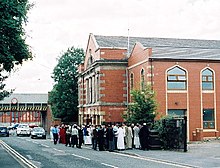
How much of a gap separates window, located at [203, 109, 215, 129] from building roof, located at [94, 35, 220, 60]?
4944 mm

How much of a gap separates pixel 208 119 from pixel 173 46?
10.3m

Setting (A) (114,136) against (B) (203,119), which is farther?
(B) (203,119)

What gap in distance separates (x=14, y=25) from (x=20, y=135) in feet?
165

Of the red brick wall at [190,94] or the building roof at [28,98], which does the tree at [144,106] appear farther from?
the building roof at [28,98]

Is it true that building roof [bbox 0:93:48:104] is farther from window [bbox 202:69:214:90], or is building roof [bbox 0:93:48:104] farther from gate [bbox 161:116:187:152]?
gate [bbox 161:116:187:152]

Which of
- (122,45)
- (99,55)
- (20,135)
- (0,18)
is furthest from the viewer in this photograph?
(20,135)

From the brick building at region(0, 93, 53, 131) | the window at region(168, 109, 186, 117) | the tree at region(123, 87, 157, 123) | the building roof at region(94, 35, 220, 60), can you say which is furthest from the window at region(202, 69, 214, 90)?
the brick building at region(0, 93, 53, 131)

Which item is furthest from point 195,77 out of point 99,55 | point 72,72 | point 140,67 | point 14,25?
point 72,72

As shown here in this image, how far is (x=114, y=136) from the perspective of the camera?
3067 centimetres

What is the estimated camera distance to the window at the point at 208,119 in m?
42.0

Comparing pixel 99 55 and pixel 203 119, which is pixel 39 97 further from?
pixel 203 119

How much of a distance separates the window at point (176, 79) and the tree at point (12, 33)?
21864 millimetres

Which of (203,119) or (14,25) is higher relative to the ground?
(14,25)

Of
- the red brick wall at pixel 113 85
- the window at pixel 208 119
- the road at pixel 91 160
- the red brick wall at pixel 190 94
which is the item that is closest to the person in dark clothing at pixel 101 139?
the road at pixel 91 160
